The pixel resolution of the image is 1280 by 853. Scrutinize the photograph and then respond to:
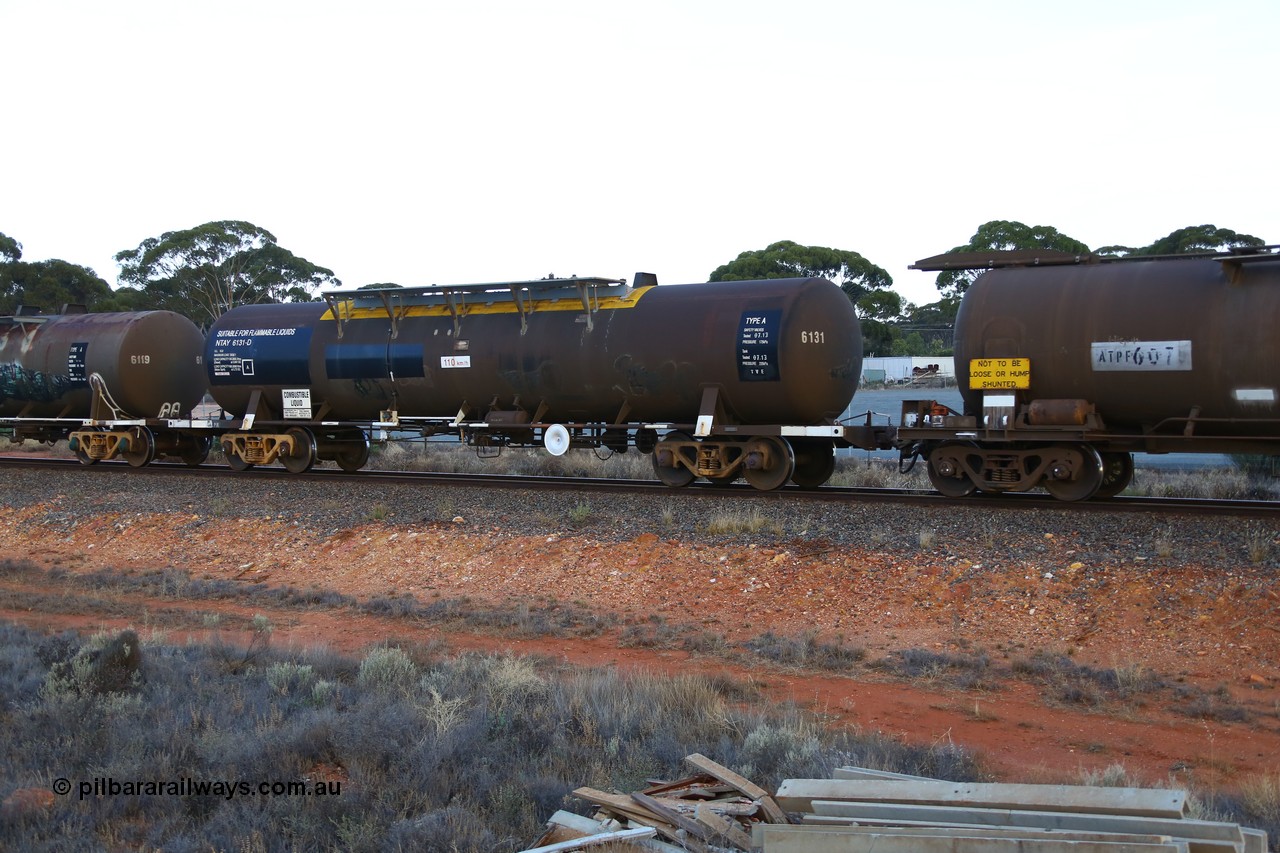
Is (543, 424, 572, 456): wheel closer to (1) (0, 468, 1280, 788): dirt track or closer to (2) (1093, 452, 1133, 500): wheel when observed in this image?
(1) (0, 468, 1280, 788): dirt track

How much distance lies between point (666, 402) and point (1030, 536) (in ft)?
21.4

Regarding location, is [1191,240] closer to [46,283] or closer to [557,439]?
[557,439]

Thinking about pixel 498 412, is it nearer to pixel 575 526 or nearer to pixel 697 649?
pixel 575 526

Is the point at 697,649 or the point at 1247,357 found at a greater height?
the point at 1247,357

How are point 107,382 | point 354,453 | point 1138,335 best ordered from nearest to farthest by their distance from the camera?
point 1138,335
point 354,453
point 107,382

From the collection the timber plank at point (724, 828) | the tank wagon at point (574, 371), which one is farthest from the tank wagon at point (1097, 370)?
the timber plank at point (724, 828)

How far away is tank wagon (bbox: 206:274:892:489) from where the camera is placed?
16703mm

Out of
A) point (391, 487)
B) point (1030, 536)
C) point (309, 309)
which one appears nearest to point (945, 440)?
point (1030, 536)

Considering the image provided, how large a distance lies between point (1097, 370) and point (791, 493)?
475 centimetres

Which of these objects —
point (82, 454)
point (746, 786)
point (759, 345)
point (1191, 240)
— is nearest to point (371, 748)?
point (746, 786)

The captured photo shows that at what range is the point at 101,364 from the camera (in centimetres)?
2295

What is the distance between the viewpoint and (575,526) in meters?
15.9

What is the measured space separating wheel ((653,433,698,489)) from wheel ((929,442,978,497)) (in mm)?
4003

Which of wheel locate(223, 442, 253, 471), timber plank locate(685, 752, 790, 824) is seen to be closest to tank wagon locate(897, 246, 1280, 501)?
timber plank locate(685, 752, 790, 824)
